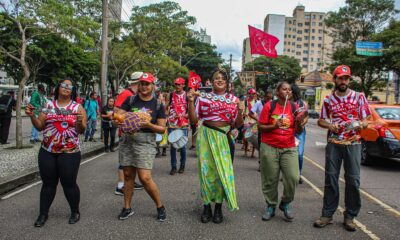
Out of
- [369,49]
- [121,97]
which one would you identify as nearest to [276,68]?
[369,49]

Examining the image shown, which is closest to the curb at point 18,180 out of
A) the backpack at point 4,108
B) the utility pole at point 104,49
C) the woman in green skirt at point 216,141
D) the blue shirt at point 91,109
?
the woman in green skirt at point 216,141

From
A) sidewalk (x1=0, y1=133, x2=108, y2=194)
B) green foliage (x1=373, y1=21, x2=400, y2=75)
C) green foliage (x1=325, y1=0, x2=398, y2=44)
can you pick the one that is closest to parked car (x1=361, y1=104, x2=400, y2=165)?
sidewalk (x1=0, y1=133, x2=108, y2=194)

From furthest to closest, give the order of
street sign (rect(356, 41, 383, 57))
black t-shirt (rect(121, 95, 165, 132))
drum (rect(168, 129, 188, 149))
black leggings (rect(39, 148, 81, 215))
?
street sign (rect(356, 41, 383, 57)) < drum (rect(168, 129, 188, 149)) < black t-shirt (rect(121, 95, 165, 132)) < black leggings (rect(39, 148, 81, 215))

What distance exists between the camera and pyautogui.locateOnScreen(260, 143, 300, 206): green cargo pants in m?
4.64

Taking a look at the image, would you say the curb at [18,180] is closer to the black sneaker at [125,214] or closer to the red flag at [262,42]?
the black sneaker at [125,214]

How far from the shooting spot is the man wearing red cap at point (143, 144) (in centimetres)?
448

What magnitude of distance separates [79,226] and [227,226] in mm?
1730

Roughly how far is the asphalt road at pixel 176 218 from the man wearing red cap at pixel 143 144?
1.09ft

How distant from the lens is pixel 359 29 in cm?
3581

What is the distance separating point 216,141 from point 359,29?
117 ft

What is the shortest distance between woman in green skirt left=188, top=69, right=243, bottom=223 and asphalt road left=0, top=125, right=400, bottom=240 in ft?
1.13

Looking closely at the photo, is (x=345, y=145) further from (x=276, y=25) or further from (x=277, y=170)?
(x=276, y=25)

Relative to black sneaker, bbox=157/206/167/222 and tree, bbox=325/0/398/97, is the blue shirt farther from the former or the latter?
tree, bbox=325/0/398/97

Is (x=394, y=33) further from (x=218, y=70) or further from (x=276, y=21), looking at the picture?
(x=276, y=21)
